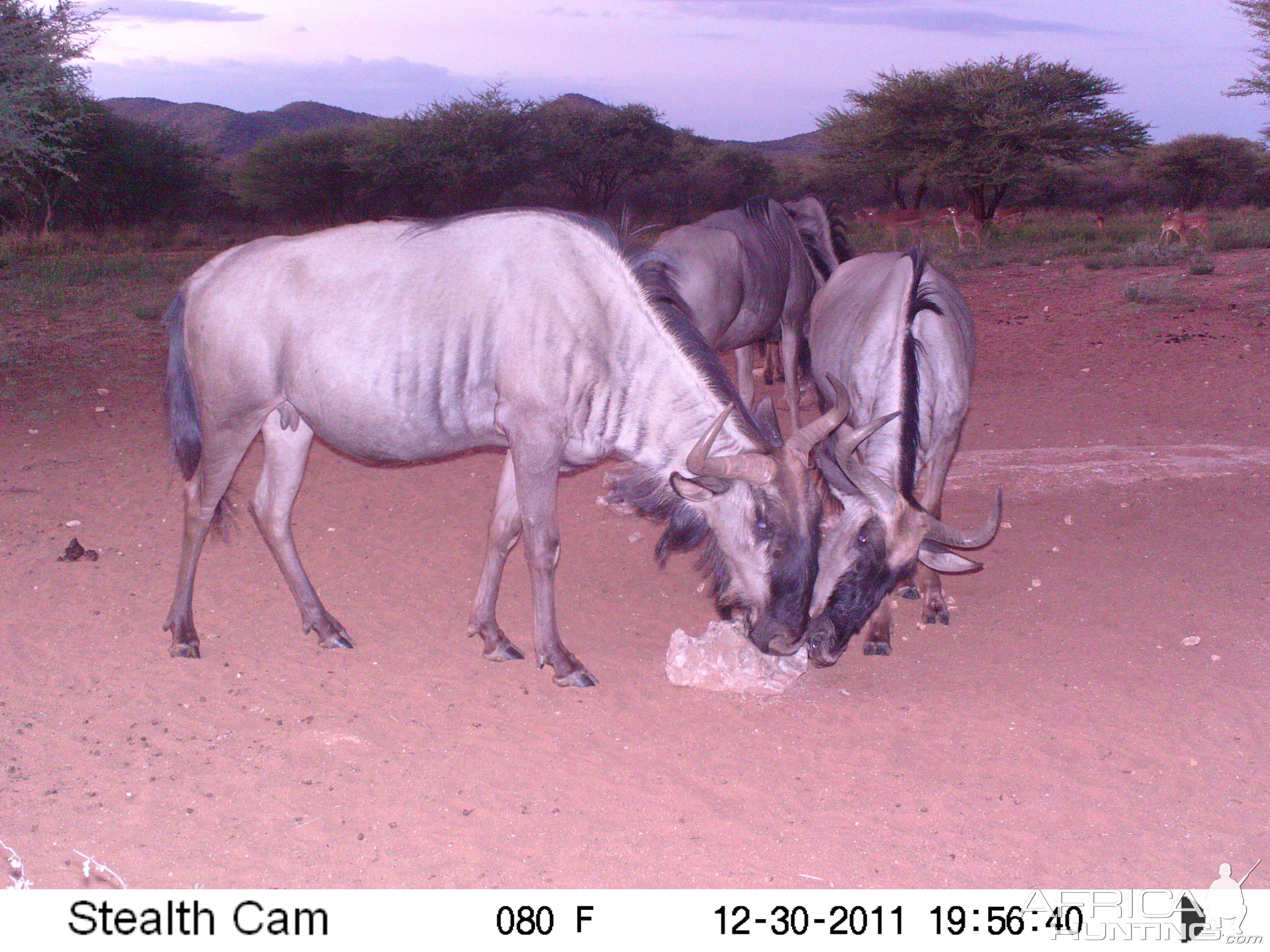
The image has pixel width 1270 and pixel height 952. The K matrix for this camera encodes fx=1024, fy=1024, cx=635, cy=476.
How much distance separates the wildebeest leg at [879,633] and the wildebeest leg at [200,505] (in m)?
2.76

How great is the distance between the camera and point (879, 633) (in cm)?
449

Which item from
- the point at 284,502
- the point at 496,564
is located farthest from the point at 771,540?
the point at 284,502

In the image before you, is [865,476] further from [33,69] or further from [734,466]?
[33,69]

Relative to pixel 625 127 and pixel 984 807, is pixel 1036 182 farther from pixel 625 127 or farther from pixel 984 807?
pixel 984 807

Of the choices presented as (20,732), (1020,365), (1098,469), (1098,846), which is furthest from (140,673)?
(1020,365)

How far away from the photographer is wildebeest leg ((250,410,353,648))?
451 cm

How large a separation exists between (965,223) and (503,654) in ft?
70.5

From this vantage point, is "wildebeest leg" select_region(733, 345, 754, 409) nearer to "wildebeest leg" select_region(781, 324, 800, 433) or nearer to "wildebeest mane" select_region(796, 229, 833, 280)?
"wildebeest leg" select_region(781, 324, 800, 433)

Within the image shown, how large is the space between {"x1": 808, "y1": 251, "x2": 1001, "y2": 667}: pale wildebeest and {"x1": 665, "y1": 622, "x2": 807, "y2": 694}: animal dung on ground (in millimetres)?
207

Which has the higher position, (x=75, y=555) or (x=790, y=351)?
(x=790, y=351)

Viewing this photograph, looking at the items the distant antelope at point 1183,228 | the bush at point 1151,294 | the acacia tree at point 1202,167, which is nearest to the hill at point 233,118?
the acacia tree at point 1202,167

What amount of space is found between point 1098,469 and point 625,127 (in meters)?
23.3

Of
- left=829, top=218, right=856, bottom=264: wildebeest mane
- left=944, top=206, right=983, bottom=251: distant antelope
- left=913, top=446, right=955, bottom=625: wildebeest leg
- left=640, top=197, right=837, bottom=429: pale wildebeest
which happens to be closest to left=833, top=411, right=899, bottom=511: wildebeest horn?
left=913, top=446, right=955, bottom=625: wildebeest leg

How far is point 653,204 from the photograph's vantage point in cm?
2917
